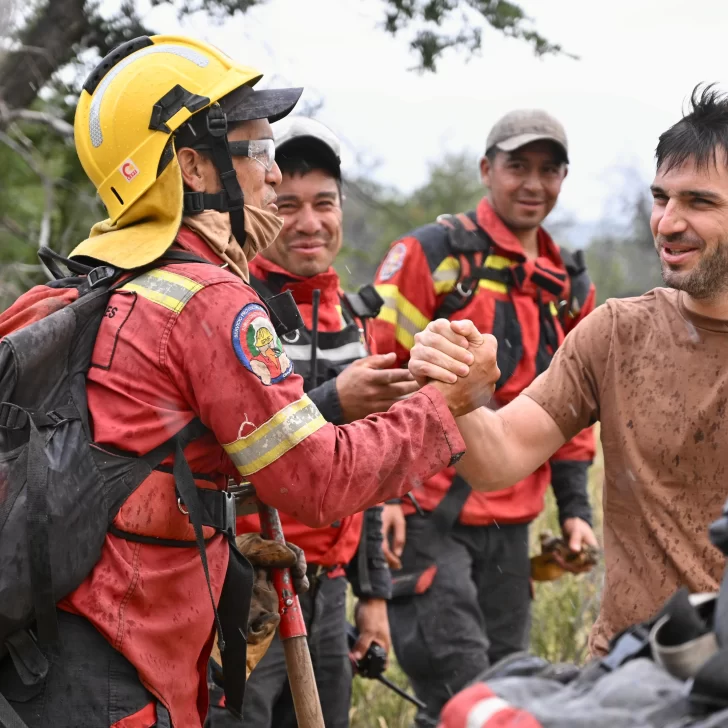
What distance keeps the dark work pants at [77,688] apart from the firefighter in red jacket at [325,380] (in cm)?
113

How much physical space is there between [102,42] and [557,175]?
2.52 meters

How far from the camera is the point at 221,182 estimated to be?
3.12 metres

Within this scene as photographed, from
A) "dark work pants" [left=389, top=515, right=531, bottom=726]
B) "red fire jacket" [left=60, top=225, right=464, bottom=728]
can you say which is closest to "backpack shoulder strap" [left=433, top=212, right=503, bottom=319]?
"dark work pants" [left=389, top=515, right=531, bottom=726]

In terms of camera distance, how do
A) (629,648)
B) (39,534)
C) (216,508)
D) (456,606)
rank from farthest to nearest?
(456,606)
(216,508)
(39,534)
(629,648)

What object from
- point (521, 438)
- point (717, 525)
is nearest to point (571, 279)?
point (521, 438)

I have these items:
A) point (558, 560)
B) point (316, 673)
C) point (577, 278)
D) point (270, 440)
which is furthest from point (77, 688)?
point (577, 278)

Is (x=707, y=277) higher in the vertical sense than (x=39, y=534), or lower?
higher

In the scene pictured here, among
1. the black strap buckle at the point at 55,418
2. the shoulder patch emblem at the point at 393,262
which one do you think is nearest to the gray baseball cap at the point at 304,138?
the shoulder patch emblem at the point at 393,262

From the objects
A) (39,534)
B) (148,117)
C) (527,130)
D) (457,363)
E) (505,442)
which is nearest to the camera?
(39,534)

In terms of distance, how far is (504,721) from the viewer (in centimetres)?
164

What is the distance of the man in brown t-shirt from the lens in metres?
3.16

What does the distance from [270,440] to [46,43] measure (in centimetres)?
358

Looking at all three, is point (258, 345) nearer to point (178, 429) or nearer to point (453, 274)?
point (178, 429)

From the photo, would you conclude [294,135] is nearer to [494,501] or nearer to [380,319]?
[380,319]
